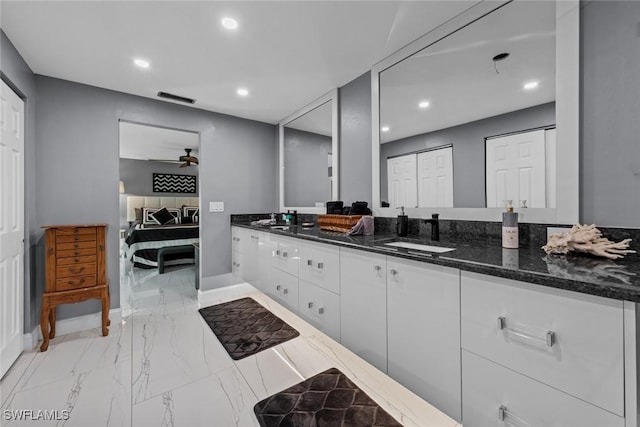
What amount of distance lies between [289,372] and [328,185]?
1.87 m

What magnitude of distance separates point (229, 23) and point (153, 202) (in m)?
6.98

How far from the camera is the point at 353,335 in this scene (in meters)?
1.64

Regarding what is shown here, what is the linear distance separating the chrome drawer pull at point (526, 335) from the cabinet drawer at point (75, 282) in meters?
3.14

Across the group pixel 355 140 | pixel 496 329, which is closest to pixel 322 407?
pixel 496 329

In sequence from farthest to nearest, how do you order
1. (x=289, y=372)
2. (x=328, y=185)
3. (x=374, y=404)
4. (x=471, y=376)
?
(x=328, y=185), (x=289, y=372), (x=374, y=404), (x=471, y=376)

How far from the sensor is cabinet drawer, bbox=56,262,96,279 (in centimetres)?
228

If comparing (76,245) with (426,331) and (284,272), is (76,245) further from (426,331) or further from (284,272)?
(426,331)

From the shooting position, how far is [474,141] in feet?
5.63

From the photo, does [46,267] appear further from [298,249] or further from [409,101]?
[409,101]

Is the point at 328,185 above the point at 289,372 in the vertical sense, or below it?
above

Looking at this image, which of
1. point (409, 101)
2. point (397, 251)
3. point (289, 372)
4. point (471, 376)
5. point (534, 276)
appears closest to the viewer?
point (534, 276)

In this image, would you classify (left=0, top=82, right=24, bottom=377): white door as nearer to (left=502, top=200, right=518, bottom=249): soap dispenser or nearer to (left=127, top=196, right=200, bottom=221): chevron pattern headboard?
(left=502, top=200, right=518, bottom=249): soap dispenser

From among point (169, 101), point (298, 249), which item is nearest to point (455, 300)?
point (298, 249)

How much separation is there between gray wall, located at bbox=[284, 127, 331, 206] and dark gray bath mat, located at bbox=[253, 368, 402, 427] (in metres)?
1.86
